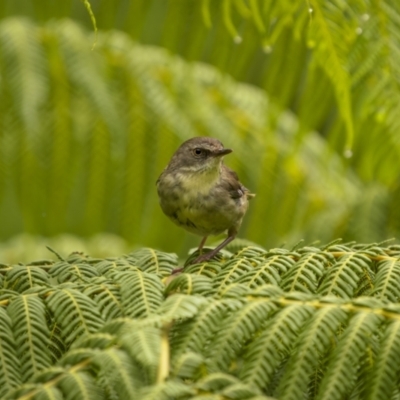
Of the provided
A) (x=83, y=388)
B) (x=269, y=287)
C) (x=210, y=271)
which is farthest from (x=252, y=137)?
(x=83, y=388)

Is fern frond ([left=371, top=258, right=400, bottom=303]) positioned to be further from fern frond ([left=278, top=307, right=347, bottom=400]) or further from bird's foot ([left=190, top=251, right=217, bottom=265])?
bird's foot ([left=190, top=251, right=217, bottom=265])

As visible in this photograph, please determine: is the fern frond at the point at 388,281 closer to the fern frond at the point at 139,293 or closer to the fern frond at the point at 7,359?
the fern frond at the point at 139,293

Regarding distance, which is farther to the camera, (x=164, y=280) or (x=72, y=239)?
(x=72, y=239)

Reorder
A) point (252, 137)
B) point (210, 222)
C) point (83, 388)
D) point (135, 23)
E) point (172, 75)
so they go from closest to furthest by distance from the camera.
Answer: point (83, 388)
point (210, 222)
point (135, 23)
point (172, 75)
point (252, 137)

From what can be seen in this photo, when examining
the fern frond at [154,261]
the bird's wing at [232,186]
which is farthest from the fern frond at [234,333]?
the bird's wing at [232,186]

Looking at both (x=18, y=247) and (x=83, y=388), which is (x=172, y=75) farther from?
(x=83, y=388)

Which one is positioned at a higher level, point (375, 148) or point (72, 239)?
point (375, 148)

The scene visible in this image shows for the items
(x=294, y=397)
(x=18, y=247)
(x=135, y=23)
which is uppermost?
(x=135, y=23)
